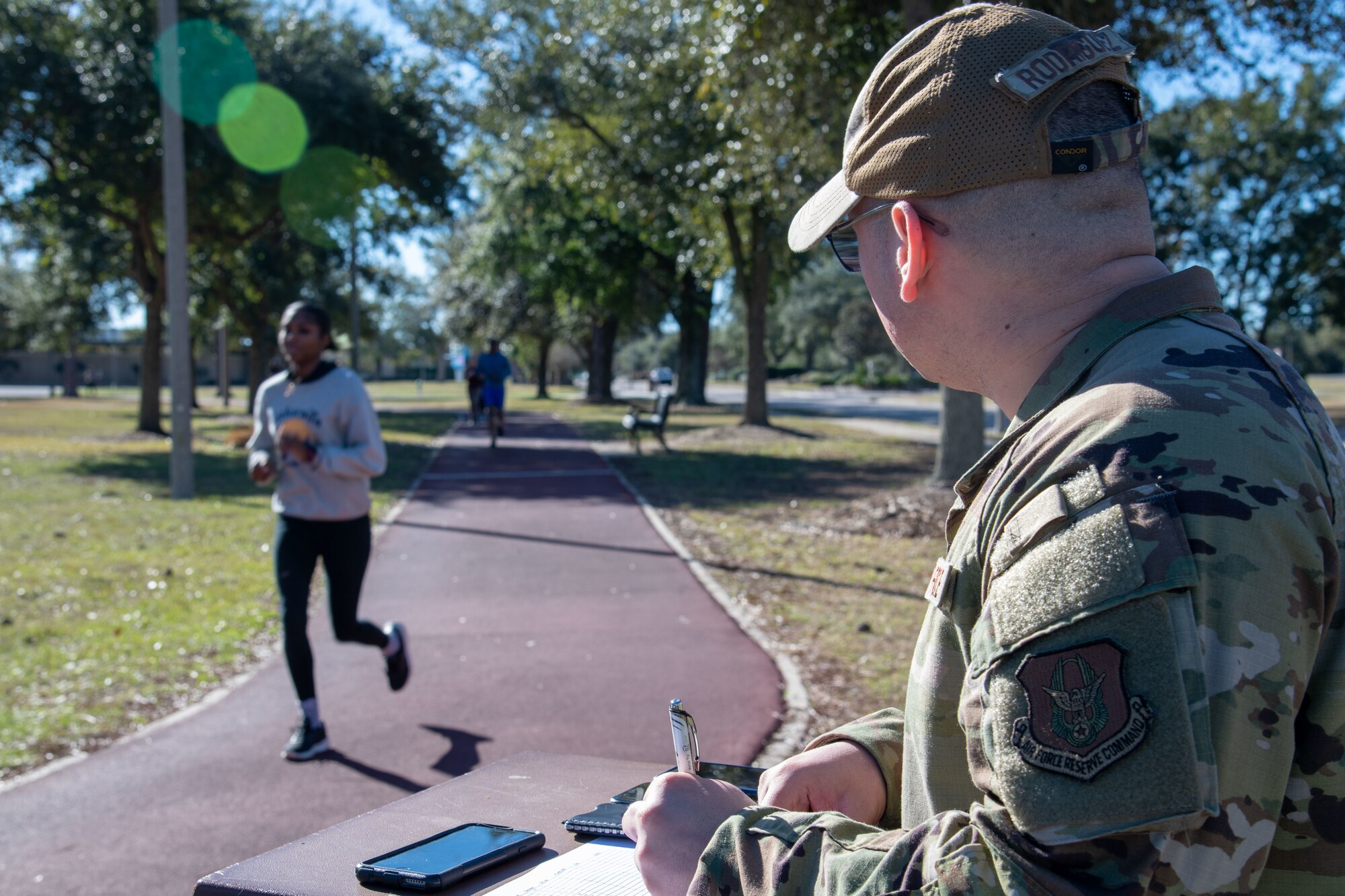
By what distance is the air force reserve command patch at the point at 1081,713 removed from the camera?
102 cm

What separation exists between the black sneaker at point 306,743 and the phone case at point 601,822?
3.69 meters

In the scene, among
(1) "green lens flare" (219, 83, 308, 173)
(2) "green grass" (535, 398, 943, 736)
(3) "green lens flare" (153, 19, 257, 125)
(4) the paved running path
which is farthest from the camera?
(1) "green lens flare" (219, 83, 308, 173)

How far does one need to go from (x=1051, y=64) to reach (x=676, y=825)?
3.36ft

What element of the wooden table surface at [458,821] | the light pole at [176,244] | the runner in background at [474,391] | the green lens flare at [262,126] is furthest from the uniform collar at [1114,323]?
the runner in background at [474,391]

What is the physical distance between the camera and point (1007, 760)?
1.09 m

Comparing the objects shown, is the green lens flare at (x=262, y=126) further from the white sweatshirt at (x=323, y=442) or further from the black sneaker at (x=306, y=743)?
the black sneaker at (x=306, y=743)

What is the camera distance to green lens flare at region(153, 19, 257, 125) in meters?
19.0

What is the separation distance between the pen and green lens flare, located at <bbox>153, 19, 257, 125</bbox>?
20.4 m

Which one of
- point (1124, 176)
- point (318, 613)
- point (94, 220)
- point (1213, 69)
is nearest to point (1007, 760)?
point (1124, 176)

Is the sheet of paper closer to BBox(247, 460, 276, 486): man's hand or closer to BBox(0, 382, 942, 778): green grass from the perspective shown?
BBox(0, 382, 942, 778): green grass

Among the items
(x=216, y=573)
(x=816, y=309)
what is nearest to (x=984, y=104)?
(x=216, y=573)

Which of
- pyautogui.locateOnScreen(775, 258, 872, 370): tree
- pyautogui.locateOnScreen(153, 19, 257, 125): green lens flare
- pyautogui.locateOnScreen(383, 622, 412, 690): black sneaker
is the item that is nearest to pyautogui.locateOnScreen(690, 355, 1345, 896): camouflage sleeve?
pyautogui.locateOnScreen(383, 622, 412, 690): black sneaker

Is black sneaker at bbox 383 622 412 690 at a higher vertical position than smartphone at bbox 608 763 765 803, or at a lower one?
lower

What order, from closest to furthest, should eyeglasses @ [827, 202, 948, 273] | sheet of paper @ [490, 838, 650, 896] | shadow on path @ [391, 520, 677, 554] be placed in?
eyeglasses @ [827, 202, 948, 273], sheet of paper @ [490, 838, 650, 896], shadow on path @ [391, 520, 677, 554]
